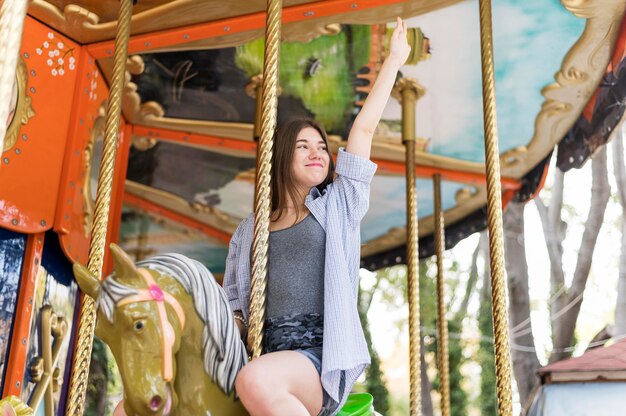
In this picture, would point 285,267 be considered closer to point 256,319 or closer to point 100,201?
point 256,319

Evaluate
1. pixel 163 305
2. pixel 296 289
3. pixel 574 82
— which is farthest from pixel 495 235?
pixel 574 82

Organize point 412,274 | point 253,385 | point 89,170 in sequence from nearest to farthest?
point 253,385, point 89,170, point 412,274

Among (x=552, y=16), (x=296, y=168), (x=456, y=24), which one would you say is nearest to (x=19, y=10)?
(x=296, y=168)

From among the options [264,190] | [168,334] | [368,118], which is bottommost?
[168,334]

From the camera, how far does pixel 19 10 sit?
4.34ft

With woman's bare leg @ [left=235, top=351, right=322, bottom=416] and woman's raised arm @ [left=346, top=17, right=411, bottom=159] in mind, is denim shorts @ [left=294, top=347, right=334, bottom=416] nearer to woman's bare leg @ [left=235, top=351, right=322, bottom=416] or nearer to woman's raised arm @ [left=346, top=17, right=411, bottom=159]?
woman's bare leg @ [left=235, top=351, right=322, bottom=416]

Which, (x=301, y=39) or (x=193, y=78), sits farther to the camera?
(x=193, y=78)

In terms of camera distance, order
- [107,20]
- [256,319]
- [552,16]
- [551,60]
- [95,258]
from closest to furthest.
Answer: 1. [256,319]
2. [95,258]
3. [107,20]
4. [552,16]
5. [551,60]

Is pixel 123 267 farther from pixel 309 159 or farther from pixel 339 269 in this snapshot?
pixel 309 159

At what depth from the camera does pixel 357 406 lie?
205cm

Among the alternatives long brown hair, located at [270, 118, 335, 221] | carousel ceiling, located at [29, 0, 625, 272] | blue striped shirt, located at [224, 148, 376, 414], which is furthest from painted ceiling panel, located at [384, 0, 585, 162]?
blue striped shirt, located at [224, 148, 376, 414]

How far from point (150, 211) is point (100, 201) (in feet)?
15.1

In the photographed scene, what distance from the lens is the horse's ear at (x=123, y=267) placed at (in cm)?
148

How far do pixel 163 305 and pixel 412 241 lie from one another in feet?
9.65
